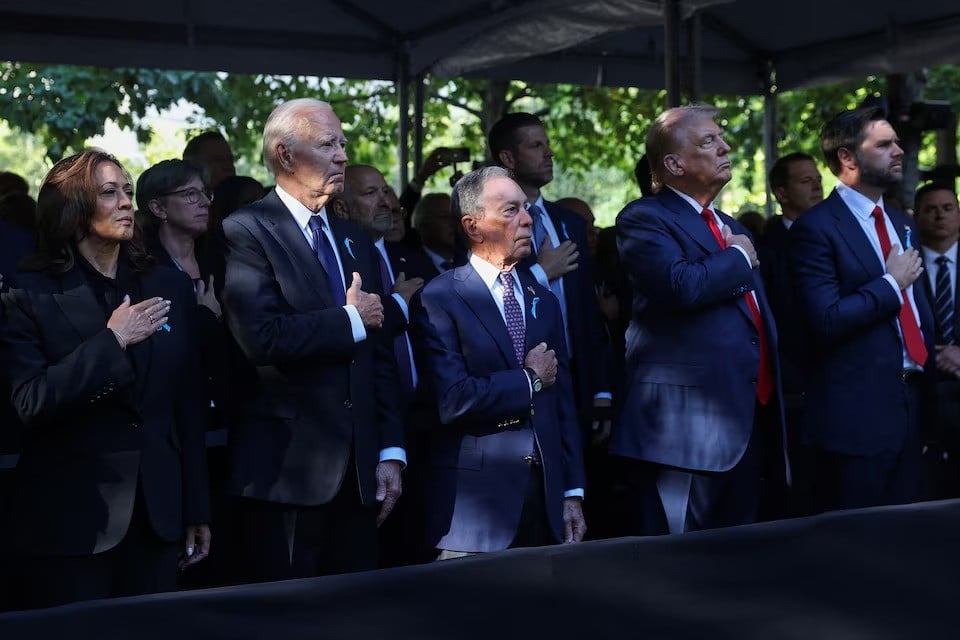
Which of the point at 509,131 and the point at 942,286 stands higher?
the point at 509,131

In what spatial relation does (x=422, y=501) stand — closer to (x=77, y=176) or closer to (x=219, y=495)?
(x=219, y=495)

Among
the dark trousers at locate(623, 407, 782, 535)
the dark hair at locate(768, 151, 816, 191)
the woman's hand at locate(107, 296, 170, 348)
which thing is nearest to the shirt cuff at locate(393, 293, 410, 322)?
the dark trousers at locate(623, 407, 782, 535)

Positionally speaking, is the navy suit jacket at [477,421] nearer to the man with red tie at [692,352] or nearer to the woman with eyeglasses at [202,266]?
the man with red tie at [692,352]

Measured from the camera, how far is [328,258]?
149 inches

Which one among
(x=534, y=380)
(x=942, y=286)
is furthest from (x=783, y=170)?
(x=534, y=380)

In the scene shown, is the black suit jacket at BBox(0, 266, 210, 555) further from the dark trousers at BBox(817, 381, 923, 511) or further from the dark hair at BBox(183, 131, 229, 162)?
the dark hair at BBox(183, 131, 229, 162)

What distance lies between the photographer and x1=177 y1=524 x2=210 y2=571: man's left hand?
3.62 m

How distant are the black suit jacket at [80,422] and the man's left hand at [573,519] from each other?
1233 millimetres

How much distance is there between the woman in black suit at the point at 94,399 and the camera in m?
3.29

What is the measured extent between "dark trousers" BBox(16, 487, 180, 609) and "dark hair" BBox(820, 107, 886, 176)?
8.65 feet

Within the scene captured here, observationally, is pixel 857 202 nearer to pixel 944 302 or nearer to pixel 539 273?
pixel 944 302

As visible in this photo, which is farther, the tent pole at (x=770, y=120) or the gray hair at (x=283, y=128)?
the tent pole at (x=770, y=120)

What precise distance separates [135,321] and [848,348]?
94.1 inches

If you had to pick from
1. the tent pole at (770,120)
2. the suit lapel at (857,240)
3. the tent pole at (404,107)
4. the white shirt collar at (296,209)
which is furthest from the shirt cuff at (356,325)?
the tent pole at (770,120)
